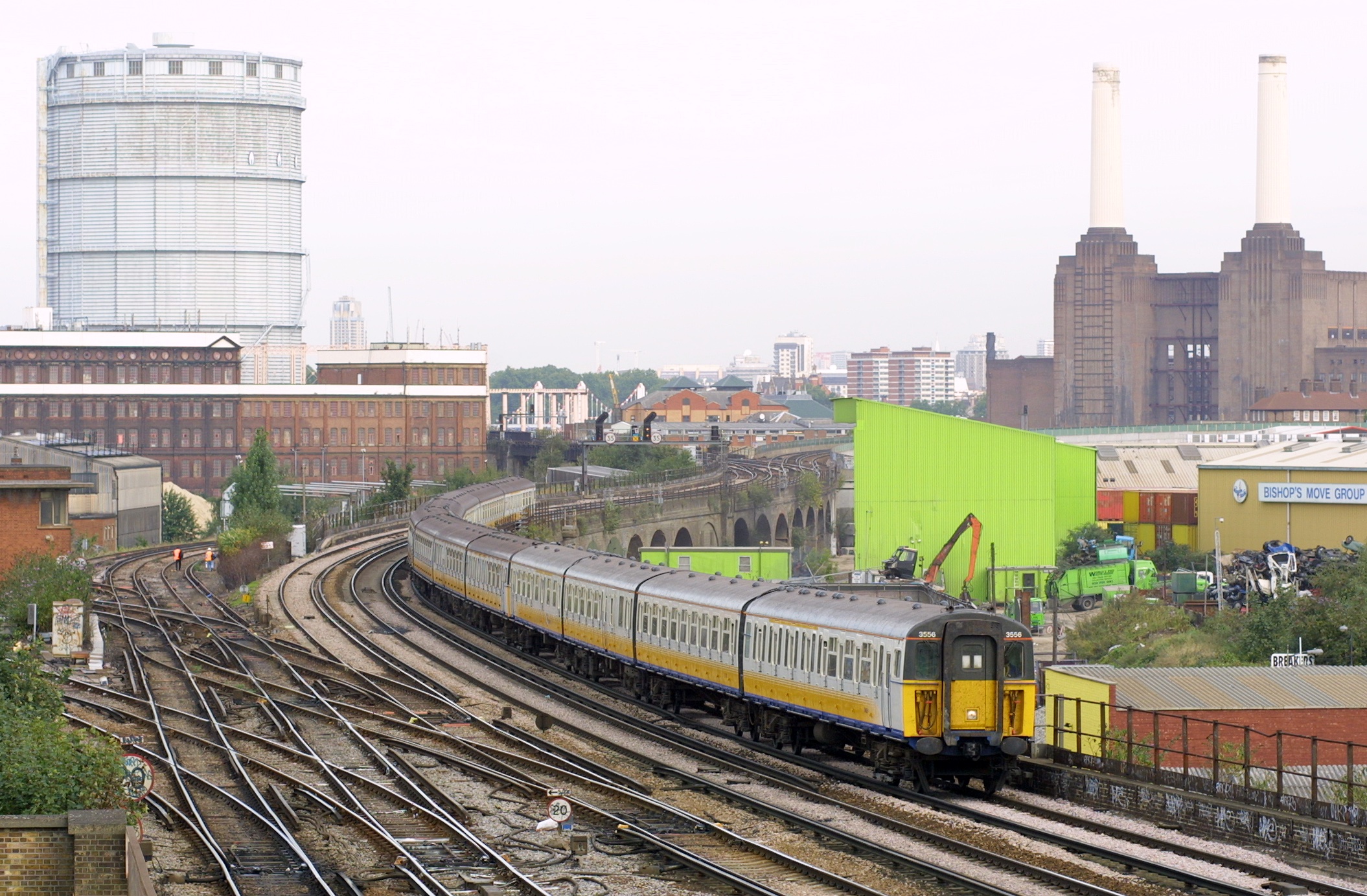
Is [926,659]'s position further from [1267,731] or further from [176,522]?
[176,522]

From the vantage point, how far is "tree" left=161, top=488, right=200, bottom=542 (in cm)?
11838

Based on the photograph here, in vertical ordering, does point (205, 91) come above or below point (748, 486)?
above

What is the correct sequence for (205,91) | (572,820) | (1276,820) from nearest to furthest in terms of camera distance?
(1276,820), (572,820), (205,91)

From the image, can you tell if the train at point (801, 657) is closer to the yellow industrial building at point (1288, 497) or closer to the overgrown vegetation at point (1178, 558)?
the yellow industrial building at point (1288, 497)

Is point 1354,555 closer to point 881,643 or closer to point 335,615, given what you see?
point 335,615

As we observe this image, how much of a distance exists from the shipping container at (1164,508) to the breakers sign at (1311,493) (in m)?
12.9


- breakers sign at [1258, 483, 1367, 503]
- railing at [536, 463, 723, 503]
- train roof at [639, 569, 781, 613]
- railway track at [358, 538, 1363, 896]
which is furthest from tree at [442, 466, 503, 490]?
railway track at [358, 538, 1363, 896]

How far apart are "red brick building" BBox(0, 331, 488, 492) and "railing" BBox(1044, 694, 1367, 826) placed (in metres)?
128

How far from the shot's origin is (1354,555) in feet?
238

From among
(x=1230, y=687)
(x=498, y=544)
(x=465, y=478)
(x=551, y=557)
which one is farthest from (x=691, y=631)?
(x=465, y=478)

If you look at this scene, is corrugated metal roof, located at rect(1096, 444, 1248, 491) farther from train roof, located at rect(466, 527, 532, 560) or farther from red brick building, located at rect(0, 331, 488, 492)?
red brick building, located at rect(0, 331, 488, 492)

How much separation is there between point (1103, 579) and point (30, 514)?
4556 cm

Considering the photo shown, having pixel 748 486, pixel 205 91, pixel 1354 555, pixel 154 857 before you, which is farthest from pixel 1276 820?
pixel 205 91

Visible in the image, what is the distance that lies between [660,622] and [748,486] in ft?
265
